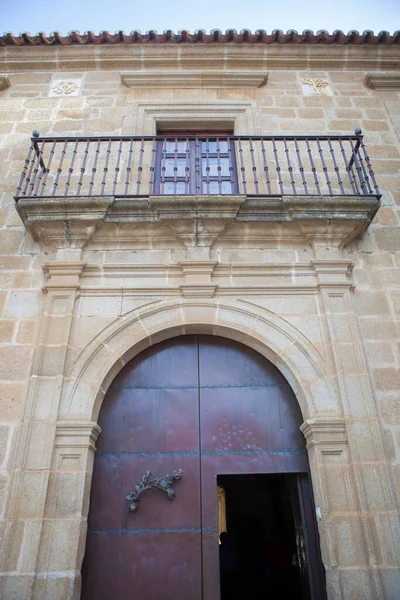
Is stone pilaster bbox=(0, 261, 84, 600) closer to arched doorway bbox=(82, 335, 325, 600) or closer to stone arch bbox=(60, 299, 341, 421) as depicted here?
stone arch bbox=(60, 299, 341, 421)

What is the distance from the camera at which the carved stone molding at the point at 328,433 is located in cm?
314

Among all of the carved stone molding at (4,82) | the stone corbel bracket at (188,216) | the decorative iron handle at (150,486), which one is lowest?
the decorative iron handle at (150,486)

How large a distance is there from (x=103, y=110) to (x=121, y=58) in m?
0.91

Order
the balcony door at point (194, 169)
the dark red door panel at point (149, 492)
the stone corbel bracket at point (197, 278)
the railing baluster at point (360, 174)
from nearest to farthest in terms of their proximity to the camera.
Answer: the dark red door panel at point (149, 492)
the stone corbel bracket at point (197, 278)
the railing baluster at point (360, 174)
the balcony door at point (194, 169)

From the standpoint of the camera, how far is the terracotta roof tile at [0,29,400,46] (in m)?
5.39

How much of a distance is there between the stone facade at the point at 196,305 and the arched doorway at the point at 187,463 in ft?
0.67

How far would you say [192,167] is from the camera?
15.8 ft

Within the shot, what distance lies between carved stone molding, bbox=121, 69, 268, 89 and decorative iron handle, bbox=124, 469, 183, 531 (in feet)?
15.2

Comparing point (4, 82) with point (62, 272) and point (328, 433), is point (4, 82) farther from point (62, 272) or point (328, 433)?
point (328, 433)

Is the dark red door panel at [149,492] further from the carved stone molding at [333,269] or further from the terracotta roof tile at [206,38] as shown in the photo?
the terracotta roof tile at [206,38]

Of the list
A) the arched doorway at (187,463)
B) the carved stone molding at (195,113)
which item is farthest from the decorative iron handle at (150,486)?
the carved stone molding at (195,113)

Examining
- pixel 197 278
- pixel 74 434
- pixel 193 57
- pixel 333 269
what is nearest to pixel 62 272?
pixel 197 278

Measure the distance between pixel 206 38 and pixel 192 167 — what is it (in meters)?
1.96

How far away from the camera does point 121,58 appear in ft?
18.1
